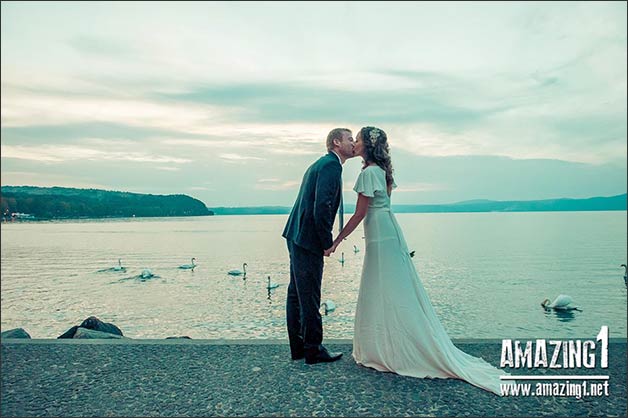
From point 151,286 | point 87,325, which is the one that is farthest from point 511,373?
point 151,286

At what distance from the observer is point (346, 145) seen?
221 inches

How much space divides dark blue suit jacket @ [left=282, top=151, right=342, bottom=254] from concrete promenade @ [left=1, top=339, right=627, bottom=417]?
1.49 meters

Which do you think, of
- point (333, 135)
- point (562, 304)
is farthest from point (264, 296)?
point (333, 135)

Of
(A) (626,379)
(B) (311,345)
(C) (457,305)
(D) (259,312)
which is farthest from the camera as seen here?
(C) (457,305)

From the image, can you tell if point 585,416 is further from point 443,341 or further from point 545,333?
point 545,333

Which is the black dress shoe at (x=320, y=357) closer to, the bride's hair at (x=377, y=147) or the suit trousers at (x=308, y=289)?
the suit trousers at (x=308, y=289)

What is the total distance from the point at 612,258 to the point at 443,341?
48760 millimetres

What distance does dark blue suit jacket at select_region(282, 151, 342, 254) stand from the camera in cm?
545

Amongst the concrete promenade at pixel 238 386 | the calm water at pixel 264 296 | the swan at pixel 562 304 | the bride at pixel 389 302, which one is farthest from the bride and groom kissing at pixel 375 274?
the swan at pixel 562 304

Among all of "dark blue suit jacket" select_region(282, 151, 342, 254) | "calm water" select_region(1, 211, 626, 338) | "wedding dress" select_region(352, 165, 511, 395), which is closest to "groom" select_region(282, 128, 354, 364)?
"dark blue suit jacket" select_region(282, 151, 342, 254)

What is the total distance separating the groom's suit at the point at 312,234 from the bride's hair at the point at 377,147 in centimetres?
37

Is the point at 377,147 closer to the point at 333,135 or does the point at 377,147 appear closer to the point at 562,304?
the point at 333,135

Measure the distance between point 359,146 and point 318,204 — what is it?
2.68 feet

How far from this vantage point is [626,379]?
5.25 metres
